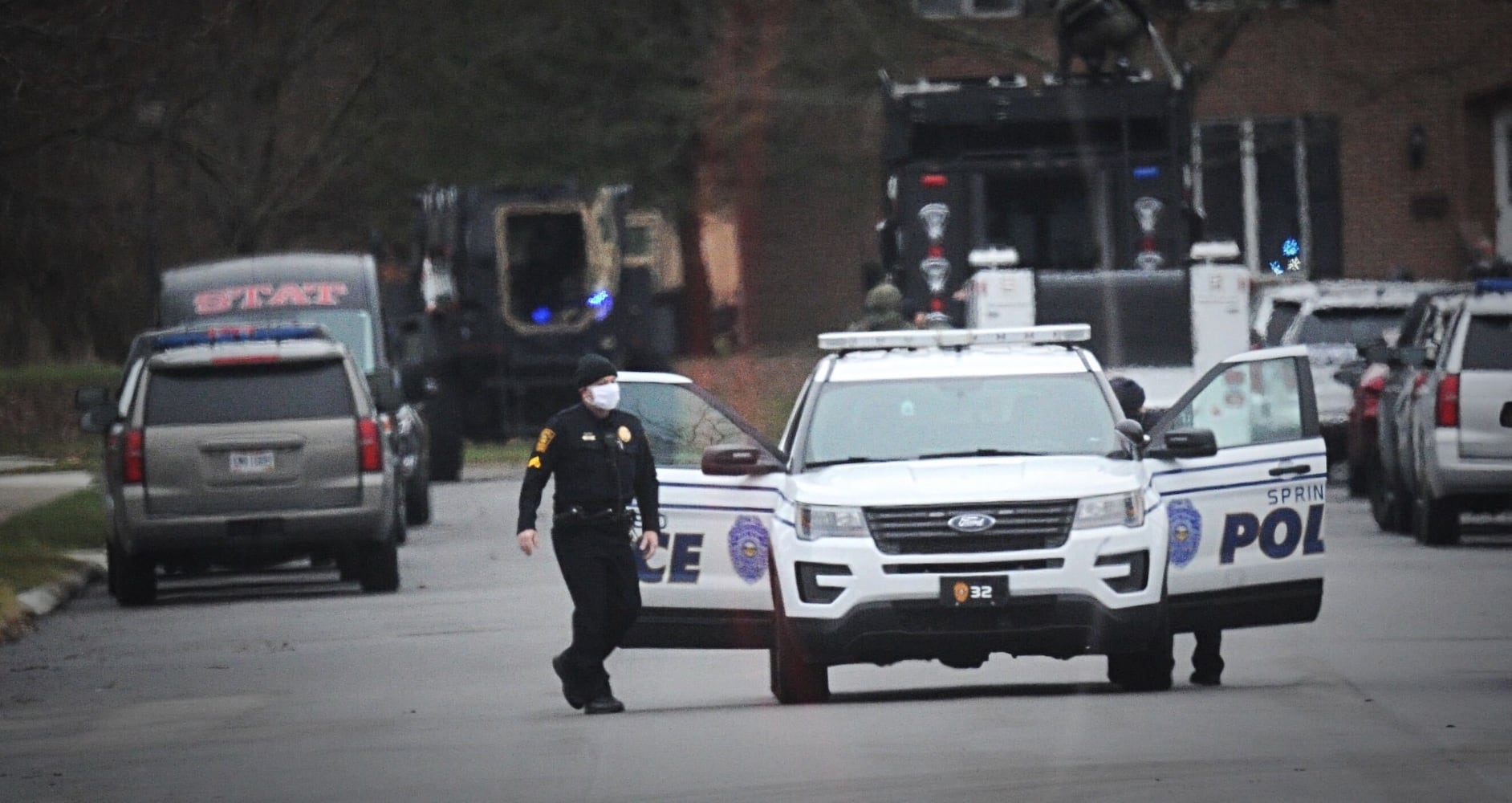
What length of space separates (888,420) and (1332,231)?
104 ft

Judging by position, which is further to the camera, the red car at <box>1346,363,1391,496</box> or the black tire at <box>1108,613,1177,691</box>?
the red car at <box>1346,363,1391,496</box>

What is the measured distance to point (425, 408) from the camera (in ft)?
114

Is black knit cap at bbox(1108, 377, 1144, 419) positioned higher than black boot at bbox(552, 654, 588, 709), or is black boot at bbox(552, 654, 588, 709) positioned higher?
black knit cap at bbox(1108, 377, 1144, 419)

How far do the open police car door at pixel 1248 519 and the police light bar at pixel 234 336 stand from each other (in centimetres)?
949

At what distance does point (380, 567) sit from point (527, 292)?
17023 mm

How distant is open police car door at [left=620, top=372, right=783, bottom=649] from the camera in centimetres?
1463

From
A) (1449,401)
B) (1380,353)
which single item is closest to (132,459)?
(1449,401)

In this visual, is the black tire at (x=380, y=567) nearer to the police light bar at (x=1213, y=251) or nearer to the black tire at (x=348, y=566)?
the black tire at (x=348, y=566)

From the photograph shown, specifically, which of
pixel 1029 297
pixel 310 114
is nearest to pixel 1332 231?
pixel 310 114

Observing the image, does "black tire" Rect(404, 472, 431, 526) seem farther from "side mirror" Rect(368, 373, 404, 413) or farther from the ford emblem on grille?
the ford emblem on grille

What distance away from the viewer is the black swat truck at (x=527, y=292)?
3831 centimetres

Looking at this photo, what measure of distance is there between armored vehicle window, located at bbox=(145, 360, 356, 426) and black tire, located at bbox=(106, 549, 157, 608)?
1.02m

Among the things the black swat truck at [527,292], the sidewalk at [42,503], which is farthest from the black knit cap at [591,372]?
the black swat truck at [527,292]

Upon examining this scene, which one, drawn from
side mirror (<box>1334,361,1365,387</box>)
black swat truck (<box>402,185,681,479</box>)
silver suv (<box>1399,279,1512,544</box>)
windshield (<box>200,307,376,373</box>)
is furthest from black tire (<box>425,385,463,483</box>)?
silver suv (<box>1399,279,1512,544</box>)
